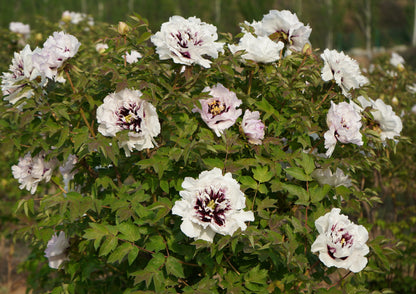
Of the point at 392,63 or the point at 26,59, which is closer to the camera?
the point at 26,59

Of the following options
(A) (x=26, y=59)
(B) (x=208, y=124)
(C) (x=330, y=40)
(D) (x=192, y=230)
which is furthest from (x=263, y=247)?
(C) (x=330, y=40)

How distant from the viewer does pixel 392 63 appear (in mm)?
4441

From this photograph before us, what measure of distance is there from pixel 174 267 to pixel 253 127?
673 mm

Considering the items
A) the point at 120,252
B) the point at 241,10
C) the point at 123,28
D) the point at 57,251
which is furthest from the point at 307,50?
the point at 241,10

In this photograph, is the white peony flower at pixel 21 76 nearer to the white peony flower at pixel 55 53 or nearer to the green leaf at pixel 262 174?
the white peony flower at pixel 55 53

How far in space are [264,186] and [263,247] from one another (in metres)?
0.32

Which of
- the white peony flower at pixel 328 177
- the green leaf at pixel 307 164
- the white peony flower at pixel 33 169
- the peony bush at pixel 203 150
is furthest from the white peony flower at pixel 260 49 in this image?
the white peony flower at pixel 33 169

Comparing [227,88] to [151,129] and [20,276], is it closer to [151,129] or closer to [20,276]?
[151,129]

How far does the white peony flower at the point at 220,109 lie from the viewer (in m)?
1.95

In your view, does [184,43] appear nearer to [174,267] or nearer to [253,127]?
[253,127]

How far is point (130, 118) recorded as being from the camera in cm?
187

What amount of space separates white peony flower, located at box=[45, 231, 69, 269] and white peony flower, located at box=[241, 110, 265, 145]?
3.52 feet

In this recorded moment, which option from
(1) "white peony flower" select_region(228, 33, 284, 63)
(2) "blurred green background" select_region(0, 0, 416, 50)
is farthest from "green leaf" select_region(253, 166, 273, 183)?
(2) "blurred green background" select_region(0, 0, 416, 50)

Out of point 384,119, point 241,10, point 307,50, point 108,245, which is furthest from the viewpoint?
point 241,10
